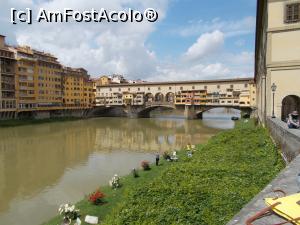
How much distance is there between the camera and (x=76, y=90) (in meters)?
83.7

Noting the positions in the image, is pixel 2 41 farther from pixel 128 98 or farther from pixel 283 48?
pixel 283 48

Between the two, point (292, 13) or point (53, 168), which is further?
point (53, 168)

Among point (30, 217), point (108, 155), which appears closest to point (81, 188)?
point (30, 217)

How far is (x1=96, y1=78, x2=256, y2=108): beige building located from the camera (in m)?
70.9

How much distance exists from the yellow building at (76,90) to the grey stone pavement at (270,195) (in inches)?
3011

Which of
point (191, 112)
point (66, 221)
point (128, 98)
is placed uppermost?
point (128, 98)

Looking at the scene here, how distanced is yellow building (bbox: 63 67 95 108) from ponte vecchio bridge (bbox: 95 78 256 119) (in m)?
3.54

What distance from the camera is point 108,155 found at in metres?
29.2

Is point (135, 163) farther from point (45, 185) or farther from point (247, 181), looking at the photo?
point (247, 181)

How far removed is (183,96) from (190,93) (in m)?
2.08

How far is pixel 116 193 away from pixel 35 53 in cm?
6072

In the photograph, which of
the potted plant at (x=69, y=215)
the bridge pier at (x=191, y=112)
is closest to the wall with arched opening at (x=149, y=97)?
the bridge pier at (x=191, y=112)

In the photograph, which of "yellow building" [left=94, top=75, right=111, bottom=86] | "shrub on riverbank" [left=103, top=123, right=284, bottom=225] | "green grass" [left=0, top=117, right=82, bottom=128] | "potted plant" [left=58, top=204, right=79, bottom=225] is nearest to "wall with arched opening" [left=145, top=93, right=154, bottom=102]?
"yellow building" [left=94, top=75, right=111, bottom=86]

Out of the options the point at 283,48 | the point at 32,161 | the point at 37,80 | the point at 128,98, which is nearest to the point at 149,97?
the point at 128,98
